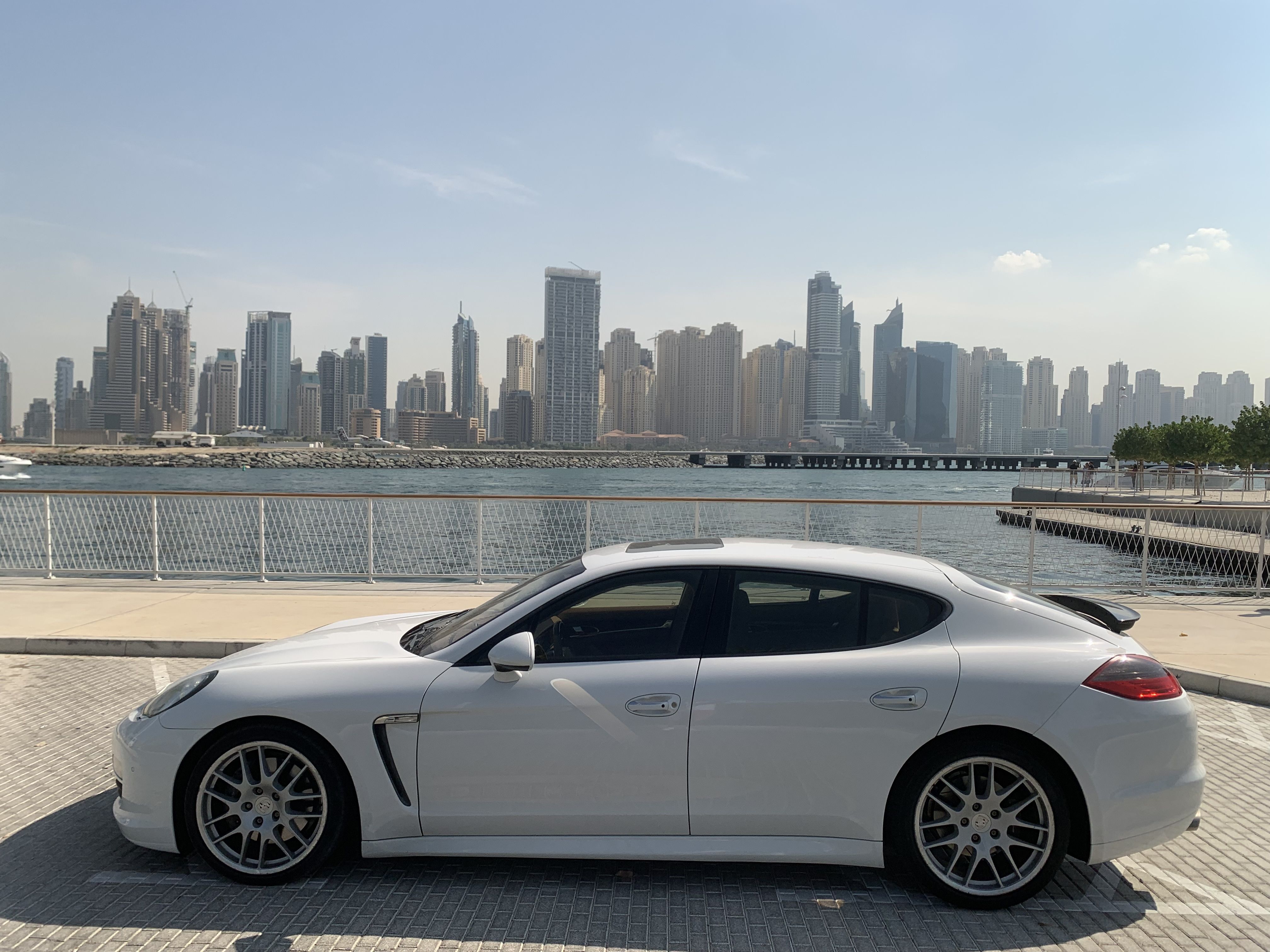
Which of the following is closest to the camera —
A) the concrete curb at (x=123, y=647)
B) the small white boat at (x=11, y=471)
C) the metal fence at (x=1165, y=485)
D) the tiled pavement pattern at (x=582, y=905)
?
the tiled pavement pattern at (x=582, y=905)

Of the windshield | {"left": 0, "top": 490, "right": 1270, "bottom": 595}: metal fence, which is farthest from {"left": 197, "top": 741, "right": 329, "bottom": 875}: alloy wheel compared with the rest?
{"left": 0, "top": 490, "right": 1270, "bottom": 595}: metal fence

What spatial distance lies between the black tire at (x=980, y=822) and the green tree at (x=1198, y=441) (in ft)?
223

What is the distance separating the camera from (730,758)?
137 inches

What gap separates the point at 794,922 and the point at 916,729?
887 mm

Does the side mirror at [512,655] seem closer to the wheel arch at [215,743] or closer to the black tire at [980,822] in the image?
the wheel arch at [215,743]

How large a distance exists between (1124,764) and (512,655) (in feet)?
8.15

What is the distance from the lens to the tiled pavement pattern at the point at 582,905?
10.6 ft

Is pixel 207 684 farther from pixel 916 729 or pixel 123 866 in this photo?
pixel 916 729

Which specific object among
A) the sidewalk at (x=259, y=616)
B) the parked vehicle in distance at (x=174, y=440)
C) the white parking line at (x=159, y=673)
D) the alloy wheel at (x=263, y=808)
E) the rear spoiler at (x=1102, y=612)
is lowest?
the white parking line at (x=159, y=673)

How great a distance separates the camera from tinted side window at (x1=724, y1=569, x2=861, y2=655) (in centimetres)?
368

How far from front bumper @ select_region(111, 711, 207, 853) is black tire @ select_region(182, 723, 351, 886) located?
3.1 inches

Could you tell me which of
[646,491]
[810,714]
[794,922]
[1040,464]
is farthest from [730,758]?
[1040,464]

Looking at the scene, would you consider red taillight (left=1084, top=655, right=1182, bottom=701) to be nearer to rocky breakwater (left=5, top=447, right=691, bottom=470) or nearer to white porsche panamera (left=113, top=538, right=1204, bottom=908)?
white porsche panamera (left=113, top=538, right=1204, bottom=908)

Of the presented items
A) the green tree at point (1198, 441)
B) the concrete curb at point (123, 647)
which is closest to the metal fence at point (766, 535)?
the concrete curb at point (123, 647)
